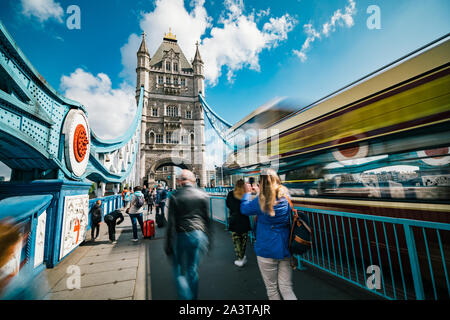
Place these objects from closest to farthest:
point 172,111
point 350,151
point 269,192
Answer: point 269,192 < point 350,151 < point 172,111

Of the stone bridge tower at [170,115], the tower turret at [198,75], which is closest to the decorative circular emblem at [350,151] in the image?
the stone bridge tower at [170,115]

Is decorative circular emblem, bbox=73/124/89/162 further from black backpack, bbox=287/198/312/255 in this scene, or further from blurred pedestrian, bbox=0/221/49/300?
black backpack, bbox=287/198/312/255

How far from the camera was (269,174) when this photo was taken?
176 centimetres

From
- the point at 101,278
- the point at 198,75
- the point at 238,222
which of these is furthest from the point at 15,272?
the point at 198,75

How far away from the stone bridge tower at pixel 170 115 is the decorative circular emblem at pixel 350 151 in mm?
23670

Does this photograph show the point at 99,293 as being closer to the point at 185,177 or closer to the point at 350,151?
the point at 185,177

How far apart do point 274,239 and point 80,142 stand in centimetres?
436

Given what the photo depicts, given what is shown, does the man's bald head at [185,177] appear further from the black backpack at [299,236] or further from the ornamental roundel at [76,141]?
the ornamental roundel at [76,141]

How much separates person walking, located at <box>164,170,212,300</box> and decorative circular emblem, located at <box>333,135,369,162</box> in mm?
2402

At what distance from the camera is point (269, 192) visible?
5.57 feet

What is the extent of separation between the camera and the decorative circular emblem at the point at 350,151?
9.27 feet

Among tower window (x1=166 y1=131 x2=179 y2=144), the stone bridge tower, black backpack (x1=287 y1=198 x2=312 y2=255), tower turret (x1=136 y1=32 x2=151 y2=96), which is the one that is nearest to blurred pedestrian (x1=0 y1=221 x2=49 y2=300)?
black backpack (x1=287 y1=198 x2=312 y2=255)

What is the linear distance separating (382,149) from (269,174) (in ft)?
6.71
